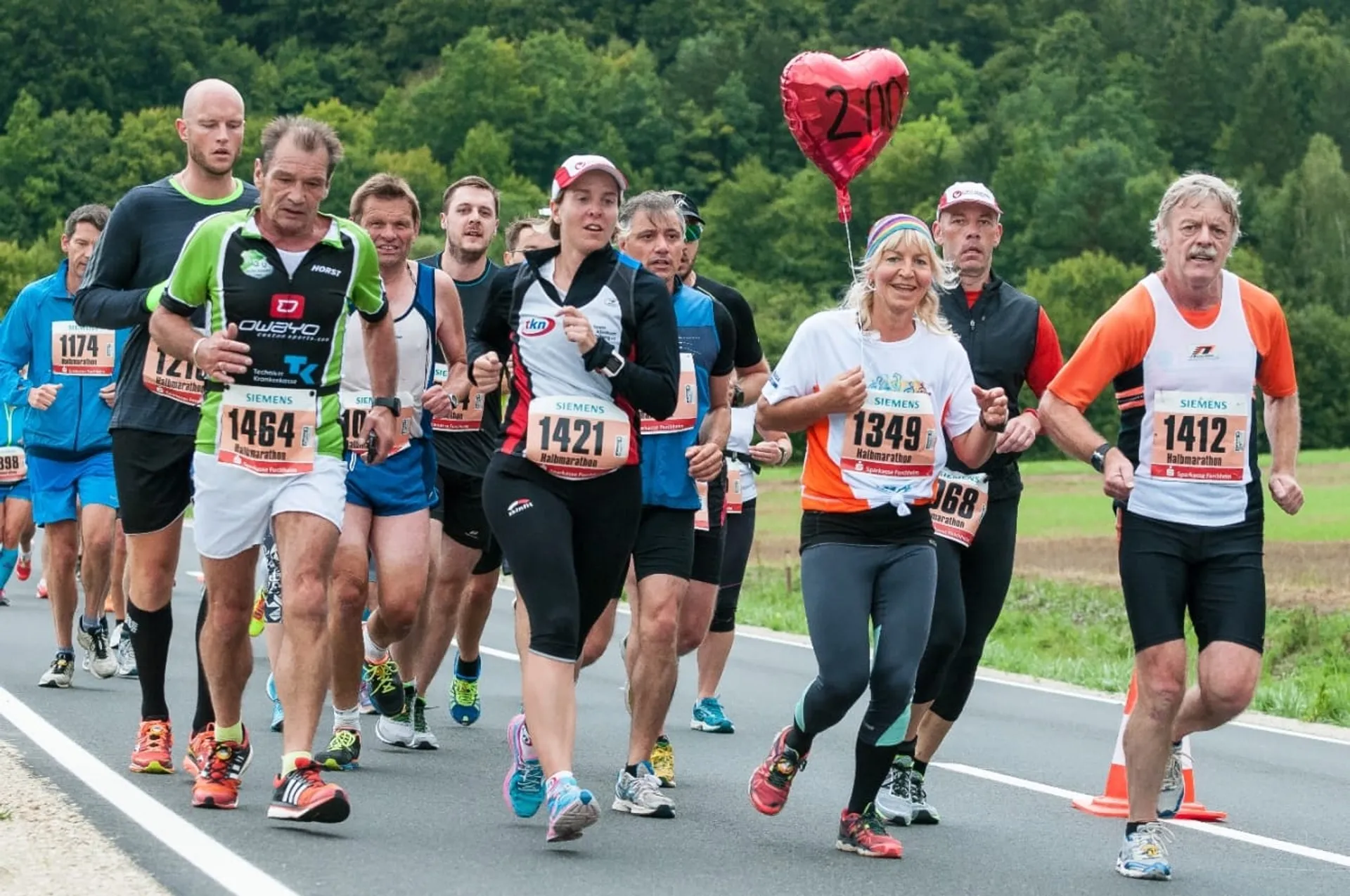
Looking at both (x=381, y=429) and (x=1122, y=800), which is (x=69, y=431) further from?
(x=1122, y=800)

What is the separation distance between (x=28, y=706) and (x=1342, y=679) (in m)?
8.98

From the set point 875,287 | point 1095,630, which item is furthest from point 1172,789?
point 1095,630

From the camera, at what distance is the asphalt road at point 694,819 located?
285 inches

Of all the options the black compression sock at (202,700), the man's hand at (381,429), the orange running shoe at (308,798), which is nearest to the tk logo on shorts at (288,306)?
the man's hand at (381,429)

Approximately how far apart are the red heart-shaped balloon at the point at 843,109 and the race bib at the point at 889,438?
10.00ft

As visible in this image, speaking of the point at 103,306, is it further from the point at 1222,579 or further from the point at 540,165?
the point at 540,165

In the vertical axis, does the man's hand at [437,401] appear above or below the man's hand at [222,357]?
below

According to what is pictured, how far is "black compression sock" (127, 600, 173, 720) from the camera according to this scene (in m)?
9.08

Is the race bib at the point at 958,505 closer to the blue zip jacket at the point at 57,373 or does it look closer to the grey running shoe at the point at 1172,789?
the grey running shoe at the point at 1172,789

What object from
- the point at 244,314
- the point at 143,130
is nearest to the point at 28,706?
the point at 244,314

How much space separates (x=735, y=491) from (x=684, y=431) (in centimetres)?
267

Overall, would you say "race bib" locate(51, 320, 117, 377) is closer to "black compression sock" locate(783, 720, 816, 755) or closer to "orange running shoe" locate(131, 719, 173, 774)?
"orange running shoe" locate(131, 719, 173, 774)

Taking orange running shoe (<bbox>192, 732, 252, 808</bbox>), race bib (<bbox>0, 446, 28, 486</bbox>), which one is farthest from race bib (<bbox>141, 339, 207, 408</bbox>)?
race bib (<bbox>0, 446, 28, 486</bbox>)

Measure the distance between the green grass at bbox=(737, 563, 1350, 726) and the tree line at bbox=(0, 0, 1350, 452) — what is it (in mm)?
84270
